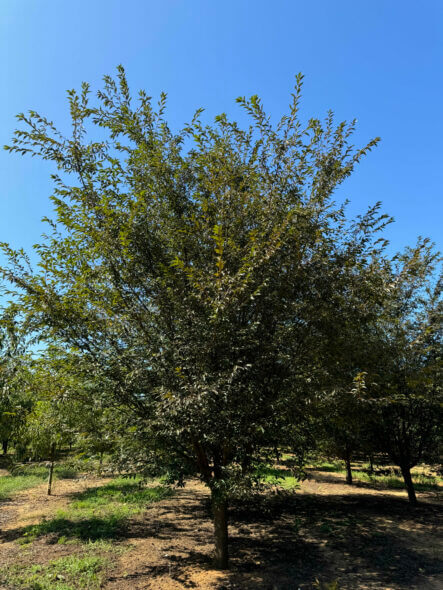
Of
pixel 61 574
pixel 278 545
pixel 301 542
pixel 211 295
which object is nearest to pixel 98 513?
pixel 61 574

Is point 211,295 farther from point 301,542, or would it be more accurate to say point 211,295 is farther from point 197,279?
point 301,542

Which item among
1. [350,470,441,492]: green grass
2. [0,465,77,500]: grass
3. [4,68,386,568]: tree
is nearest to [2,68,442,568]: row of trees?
[4,68,386,568]: tree

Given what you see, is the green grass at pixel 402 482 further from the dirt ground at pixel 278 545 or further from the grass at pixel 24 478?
the grass at pixel 24 478

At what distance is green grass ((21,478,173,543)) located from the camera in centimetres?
956

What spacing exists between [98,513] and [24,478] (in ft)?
37.2

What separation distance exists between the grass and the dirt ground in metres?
2.51

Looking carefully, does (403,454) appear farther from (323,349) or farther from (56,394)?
(56,394)

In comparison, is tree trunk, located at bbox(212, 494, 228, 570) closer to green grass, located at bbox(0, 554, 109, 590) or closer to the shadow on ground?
the shadow on ground

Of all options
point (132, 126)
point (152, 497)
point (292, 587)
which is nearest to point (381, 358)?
point (292, 587)

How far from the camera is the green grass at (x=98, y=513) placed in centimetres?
956

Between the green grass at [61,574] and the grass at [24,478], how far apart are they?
8.24 metres

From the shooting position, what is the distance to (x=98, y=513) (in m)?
11.8

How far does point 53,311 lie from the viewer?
5.49m

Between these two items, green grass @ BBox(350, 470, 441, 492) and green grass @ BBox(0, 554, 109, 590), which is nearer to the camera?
green grass @ BBox(0, 554, 109, 590)
